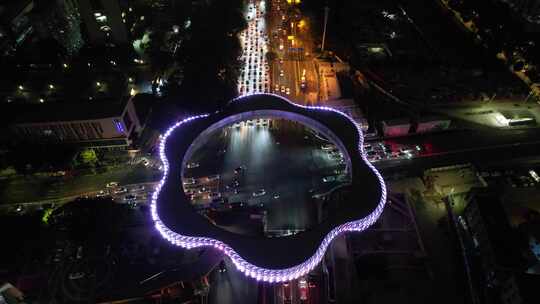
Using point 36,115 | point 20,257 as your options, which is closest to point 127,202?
point 20,257

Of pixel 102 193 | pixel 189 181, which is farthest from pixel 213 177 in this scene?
pixel 102 193

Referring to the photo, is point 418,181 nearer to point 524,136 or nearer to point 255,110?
point 524,136

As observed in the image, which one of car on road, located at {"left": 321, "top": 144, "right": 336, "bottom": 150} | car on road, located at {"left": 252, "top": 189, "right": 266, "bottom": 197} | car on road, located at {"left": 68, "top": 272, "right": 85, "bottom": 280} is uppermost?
car on road, located at {"left": 321, "top": 144, "right": 336, "bottom": 150}

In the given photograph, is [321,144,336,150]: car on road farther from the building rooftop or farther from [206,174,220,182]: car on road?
the building rooftop

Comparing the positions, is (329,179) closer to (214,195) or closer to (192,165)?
(214,195)

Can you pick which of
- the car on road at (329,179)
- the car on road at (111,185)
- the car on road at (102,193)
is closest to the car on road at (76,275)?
the car on road at (102,193)

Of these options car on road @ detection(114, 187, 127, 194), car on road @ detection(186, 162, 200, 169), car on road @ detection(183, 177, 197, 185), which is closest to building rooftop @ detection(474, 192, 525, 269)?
car on road @ detection(183, 177, 197, 185)

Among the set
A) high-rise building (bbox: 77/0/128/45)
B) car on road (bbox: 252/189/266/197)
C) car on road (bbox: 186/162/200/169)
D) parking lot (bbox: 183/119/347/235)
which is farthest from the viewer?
high-rise building (bbox: 77/0/128/45)
